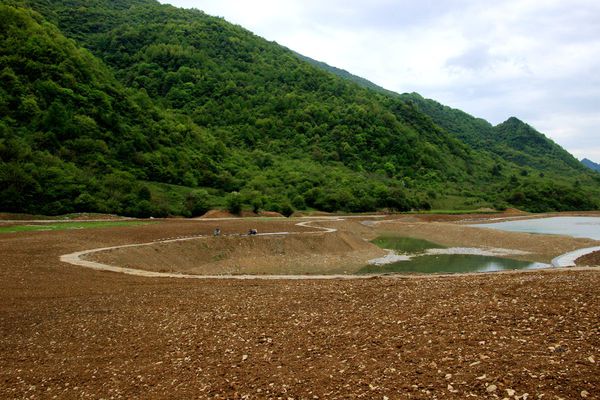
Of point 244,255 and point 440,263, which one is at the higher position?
point 244,255

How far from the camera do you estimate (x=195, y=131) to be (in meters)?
106

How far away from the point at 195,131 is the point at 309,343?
332 feet

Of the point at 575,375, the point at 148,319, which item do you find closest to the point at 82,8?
the point at 148,319

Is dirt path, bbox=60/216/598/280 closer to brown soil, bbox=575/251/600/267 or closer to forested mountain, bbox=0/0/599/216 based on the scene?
brown soil, bbox=575/251/600/267

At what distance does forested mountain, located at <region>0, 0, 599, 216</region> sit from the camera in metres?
66.4

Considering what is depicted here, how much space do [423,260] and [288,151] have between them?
308 feet

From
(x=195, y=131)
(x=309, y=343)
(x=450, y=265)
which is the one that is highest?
(x=195, y=131)

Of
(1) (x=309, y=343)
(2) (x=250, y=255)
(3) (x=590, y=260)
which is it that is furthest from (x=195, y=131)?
(1) (x=309, y=343)

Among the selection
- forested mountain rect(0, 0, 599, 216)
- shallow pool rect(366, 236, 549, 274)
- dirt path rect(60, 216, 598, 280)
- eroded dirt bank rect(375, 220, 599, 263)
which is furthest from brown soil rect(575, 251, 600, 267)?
forested mountain rect(0, 0, 599, 216)

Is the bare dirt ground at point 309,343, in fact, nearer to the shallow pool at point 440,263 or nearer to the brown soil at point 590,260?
the shallow pool at point 440,263

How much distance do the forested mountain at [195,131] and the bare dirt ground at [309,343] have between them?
4783 cm

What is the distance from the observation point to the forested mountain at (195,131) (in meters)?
66.4

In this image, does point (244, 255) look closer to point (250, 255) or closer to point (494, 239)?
point (250, 255)

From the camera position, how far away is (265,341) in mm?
10961
